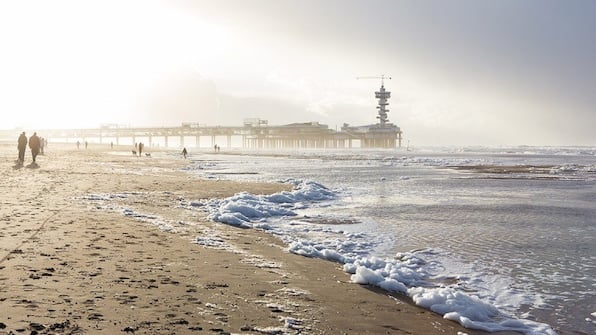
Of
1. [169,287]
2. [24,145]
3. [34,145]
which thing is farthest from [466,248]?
[34,145]

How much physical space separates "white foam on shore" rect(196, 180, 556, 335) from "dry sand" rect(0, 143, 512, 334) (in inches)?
11.9

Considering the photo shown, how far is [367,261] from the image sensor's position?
8.10m

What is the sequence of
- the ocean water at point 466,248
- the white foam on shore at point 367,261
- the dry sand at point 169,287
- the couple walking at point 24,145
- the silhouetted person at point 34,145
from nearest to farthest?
1. the dry sand at point 169,287
2. the white foam on shore at point 367,261
3. the ocean water at point 466,248
4. the couple walking at point 24,145
5. the silhouetted person at point 34,145

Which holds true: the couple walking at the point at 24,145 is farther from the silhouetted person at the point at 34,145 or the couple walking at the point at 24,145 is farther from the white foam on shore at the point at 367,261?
the white foam on shore at the point at 367,261

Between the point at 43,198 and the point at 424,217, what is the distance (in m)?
11.5

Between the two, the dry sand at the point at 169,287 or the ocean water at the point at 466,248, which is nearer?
the dry sand at the point at 169,287

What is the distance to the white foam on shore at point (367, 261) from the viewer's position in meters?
5.80

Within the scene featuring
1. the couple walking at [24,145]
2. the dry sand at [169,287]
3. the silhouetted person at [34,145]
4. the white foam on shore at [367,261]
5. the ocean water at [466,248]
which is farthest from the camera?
the silhouetted person at [34,145]

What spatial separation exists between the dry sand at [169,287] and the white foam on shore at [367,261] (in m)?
0.30

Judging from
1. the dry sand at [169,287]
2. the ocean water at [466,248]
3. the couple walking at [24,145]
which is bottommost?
the ocean water at [466,248]

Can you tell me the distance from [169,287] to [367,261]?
3.59 meters

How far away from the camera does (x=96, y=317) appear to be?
15.2 feet

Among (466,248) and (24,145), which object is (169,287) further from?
(24,145)

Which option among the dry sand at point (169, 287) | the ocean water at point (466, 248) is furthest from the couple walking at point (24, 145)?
the dry sand at point (169, 287)
